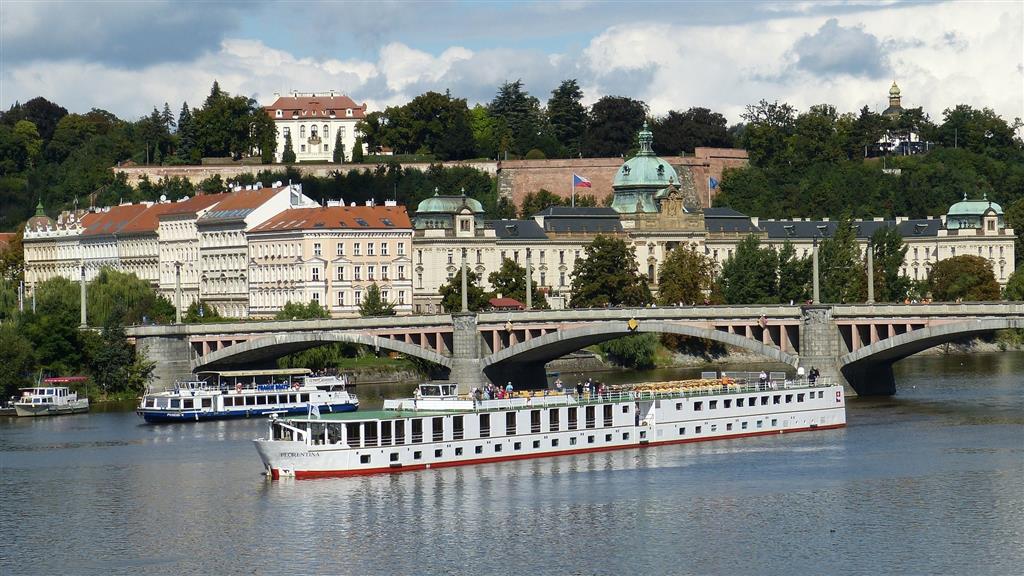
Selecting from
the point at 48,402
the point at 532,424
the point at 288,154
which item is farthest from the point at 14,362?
the point at 288,154

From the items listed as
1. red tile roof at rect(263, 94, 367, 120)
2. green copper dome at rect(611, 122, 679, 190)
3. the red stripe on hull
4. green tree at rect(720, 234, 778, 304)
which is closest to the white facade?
red tile roof at rect(263, 94, 367, 120)

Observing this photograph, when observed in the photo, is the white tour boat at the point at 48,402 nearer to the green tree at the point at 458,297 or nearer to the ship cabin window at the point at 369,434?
the green tree at the point at 458,297

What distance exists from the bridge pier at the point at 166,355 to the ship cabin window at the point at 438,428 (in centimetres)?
3732

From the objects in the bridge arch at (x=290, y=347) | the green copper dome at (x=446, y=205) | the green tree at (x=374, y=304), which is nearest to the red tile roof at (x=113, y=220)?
the green copper dome at (x=446, y=205)

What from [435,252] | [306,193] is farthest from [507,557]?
[306,193]

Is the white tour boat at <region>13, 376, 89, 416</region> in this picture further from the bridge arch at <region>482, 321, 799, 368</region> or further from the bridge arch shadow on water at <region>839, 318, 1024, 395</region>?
the bridge arch shadow on water at <region>839, 318, 1024, 395</region>

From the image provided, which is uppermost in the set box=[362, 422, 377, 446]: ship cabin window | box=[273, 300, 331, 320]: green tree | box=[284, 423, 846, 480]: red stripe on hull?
box=[273, 300, 331, 320]: green tree

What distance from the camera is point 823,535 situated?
66.5 meters

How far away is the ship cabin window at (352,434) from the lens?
3140 inches

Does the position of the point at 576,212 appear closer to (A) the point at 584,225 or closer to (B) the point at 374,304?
(A) the point at 584,225

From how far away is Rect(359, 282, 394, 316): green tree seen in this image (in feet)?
461

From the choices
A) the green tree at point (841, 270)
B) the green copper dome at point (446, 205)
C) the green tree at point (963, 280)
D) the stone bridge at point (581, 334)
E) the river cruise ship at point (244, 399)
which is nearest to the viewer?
the stone bridge at point (581, 334)

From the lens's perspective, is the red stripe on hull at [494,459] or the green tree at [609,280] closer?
the red stripe on hull at [494,459]

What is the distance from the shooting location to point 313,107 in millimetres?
194750
